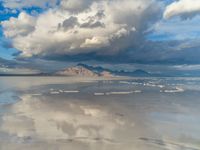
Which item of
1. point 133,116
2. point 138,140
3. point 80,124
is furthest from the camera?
point 133,116

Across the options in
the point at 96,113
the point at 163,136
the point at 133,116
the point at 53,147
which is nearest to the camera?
the point at 53,147

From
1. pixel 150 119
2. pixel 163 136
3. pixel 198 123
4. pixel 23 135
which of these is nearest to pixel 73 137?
pixel 23 135

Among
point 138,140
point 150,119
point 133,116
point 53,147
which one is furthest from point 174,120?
point 53,147

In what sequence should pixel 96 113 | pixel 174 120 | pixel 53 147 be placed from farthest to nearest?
pixel 96 113, pixel 174 120, pixel 53 147

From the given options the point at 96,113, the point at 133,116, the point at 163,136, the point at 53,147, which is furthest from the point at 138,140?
the point at 96,113

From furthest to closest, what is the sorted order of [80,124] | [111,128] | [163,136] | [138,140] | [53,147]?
1. [80,124]
2. [111,128]
3. [163,136]
4. [138,140]
5. [53,147]

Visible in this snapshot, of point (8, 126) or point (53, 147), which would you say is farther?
point (8, 126)

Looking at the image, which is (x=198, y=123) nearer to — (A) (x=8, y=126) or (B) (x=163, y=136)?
(B) (x=163, y=136)

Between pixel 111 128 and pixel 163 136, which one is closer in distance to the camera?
pixel 163 136

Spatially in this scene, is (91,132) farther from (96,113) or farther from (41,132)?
(96,113)
